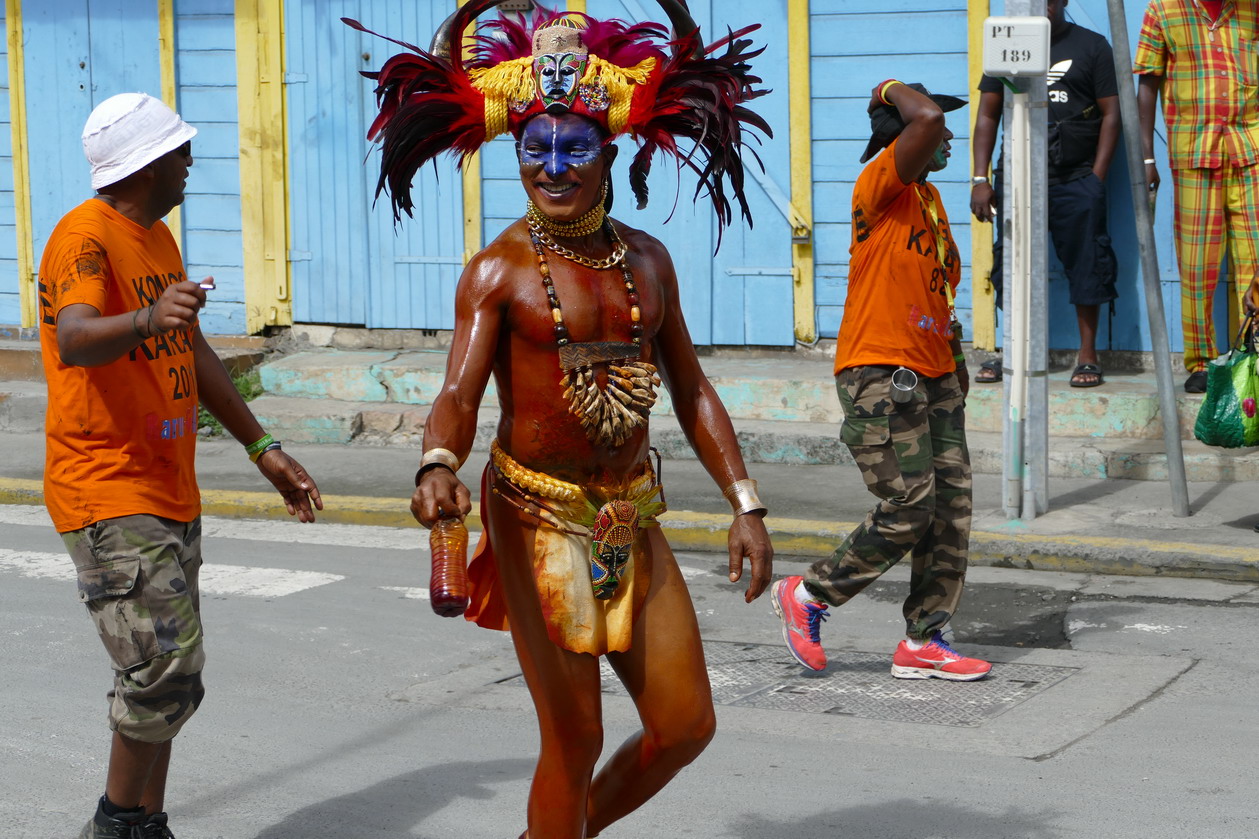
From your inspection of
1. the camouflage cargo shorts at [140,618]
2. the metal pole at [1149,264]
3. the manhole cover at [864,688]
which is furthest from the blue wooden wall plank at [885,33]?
the camouflage cargo shorts at [140,618]

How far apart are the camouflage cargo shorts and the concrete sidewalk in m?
4.54

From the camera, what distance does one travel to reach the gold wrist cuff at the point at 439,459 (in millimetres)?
3764

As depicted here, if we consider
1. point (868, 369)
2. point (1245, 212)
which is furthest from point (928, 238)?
point (1245, 212)

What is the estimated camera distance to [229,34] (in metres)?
13.1

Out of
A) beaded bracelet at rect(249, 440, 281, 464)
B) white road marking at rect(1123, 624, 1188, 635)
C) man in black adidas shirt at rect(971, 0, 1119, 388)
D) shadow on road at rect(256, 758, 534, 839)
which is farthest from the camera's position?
man in black adidas shirt at rect(971, 0, 1119, 388)

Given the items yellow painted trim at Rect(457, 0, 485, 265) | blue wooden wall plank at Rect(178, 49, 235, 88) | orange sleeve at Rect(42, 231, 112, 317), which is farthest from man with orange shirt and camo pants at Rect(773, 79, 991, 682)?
blue wooden wall plank at Rect(178, 49, 235, 88)

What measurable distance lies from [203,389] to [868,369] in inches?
99.5

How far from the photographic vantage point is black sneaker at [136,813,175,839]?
442cm

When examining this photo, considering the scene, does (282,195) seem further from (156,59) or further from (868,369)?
(868,369)

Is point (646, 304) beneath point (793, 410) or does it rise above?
above

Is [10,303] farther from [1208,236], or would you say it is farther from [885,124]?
[885,124]

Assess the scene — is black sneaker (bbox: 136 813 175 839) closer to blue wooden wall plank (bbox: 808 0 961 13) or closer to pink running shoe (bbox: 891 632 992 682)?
pink running shoe (bbox: 891 632 992 682)

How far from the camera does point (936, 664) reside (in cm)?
622

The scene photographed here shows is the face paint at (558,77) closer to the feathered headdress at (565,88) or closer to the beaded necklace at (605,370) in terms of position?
the feathered headdress at (565,88)
